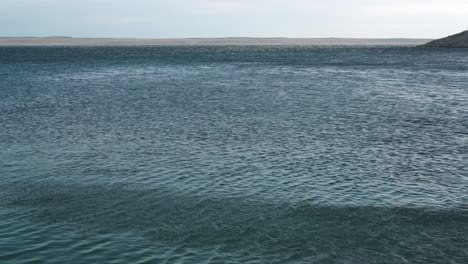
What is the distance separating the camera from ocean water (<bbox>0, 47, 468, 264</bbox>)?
24297 millimetres

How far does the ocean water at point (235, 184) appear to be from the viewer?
79.7 feet

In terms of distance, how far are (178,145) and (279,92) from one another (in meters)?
48.0

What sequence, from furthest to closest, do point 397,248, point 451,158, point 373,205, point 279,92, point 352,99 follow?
point 279,92 < point 352,99 < point 451,158 < point 373,205 < point 397,248

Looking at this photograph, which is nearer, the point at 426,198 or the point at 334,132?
the point at 426,198

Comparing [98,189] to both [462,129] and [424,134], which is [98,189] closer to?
[424,134]

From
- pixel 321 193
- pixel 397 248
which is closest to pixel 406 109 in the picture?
pixel 321 193

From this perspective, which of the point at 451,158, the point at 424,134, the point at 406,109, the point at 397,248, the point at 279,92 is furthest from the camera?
the point at 279,92

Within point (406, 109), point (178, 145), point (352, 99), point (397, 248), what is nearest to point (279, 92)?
point (352, 99)

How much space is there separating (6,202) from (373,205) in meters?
22.1

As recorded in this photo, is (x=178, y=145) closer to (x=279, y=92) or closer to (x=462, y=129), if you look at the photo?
(x=462, y=129)

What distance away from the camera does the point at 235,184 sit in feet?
112

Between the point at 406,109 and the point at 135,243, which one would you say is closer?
the point at 135,243

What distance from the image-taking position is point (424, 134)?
49781mm

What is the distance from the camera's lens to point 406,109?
68.1 metres
